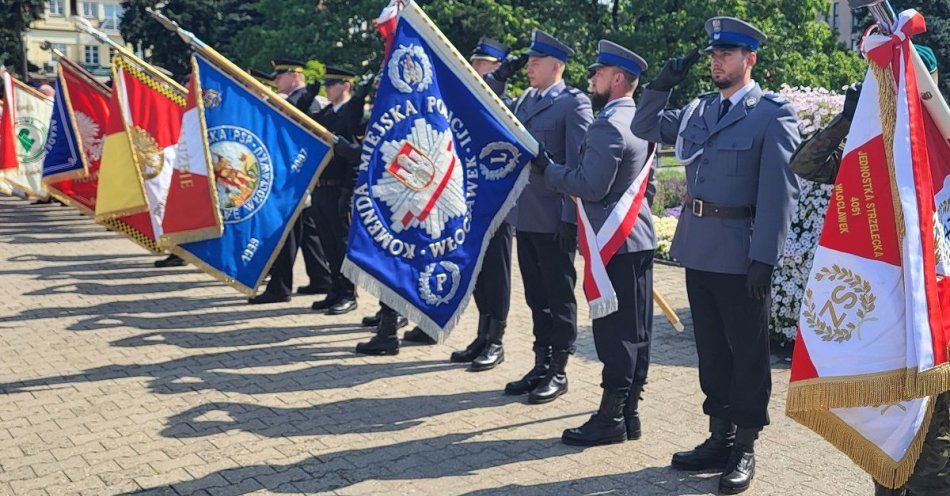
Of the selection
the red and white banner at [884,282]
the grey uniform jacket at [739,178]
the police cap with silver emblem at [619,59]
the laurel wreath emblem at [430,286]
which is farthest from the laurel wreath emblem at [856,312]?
the laurel wreath emblem at [430,286]

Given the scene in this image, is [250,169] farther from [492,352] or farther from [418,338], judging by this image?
[492,352]

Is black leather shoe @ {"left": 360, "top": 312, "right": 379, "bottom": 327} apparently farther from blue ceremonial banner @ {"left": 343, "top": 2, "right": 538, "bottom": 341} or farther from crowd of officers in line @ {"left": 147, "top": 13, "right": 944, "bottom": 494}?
blue ceremonial banner @ {"left": 343, "top": 2, "right": 538, "bottom": 341}

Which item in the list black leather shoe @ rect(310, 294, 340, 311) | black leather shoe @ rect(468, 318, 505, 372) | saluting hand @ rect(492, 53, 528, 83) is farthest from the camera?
black leather shoe @ rect(310, 294, 340, 311)

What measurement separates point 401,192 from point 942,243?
305 cm

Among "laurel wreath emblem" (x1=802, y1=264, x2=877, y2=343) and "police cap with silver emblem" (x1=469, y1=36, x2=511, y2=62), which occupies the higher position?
"police cap with silver emblem" (x1=469, y1=36, x2=511, y2=62)

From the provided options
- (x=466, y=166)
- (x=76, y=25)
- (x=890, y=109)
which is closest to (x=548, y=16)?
(x=76, y=25)

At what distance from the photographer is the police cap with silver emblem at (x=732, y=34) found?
470 centimetres

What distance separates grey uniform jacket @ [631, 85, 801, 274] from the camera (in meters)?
4.62

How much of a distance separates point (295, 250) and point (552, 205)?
13.7ft

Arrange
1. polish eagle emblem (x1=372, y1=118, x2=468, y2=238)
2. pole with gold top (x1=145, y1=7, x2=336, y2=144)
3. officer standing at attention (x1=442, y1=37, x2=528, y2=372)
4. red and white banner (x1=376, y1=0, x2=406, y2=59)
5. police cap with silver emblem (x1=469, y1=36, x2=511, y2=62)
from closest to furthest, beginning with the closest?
polish eagle emblem (x1=372, y1=118, x2=468, y2=238) < red and white banner (x1=376, y1=0, x2=406, y2=59) < officer standing at attention (x1=442, y1=37, x2=528, y2=372) < police cap with silver emblem (x1=469, y1=36, x2=511, y2=62) < pole with gold top (x1=145, y1=7, x2=336, y2=144)

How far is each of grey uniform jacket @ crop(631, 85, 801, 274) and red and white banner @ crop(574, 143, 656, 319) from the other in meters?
0.38

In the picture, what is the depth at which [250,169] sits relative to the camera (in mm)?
8219

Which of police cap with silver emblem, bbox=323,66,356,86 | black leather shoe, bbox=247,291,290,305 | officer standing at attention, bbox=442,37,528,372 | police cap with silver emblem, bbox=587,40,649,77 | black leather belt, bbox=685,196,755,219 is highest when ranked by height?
police cap with silver emblem, bbox=323,66,356,86

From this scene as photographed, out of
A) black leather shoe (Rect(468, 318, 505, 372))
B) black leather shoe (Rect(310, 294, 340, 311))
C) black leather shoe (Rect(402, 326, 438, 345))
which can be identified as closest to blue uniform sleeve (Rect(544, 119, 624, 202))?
black leather shoe (Rect(468, 318, 505, 372))
